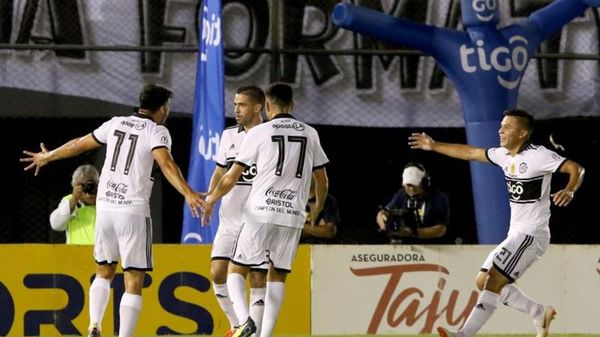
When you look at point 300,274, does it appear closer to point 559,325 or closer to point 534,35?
point 559,325

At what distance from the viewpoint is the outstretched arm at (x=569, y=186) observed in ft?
43.1

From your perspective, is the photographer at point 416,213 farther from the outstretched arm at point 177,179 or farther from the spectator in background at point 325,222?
the outstretched arm at point 177,179

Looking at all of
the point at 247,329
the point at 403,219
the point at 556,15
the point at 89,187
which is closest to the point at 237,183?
the point at 247,329

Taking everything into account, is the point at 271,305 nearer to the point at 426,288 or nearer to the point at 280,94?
the point at 280,94

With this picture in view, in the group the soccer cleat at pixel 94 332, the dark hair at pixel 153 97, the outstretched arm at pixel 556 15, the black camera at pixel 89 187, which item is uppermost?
the outstretched arm at pixel 556 15

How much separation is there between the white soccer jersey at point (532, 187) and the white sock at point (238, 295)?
228cm

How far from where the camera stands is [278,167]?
40.8 feet

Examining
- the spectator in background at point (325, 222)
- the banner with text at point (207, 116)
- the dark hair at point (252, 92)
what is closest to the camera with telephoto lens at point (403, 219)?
the spectator in background at point (325, 222)

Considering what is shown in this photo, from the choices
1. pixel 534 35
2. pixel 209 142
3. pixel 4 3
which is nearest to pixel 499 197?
pixel 534 35

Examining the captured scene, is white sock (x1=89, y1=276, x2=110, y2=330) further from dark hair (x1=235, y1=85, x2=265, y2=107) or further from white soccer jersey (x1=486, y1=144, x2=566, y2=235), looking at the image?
white soccer jersey (x1=486, y1=144, x2=566, y2=235)

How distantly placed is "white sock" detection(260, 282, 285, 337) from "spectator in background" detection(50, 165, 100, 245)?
329 centimetres

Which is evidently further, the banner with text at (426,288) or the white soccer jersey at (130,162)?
the banner with text at (426,288)

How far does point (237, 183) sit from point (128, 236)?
4.40ft

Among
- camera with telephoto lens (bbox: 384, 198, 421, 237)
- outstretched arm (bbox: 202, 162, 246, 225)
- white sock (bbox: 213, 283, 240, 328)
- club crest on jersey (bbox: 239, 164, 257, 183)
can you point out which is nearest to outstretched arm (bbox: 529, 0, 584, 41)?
camera with telephoto lens (bbox: 384, 198, 421, 237)
